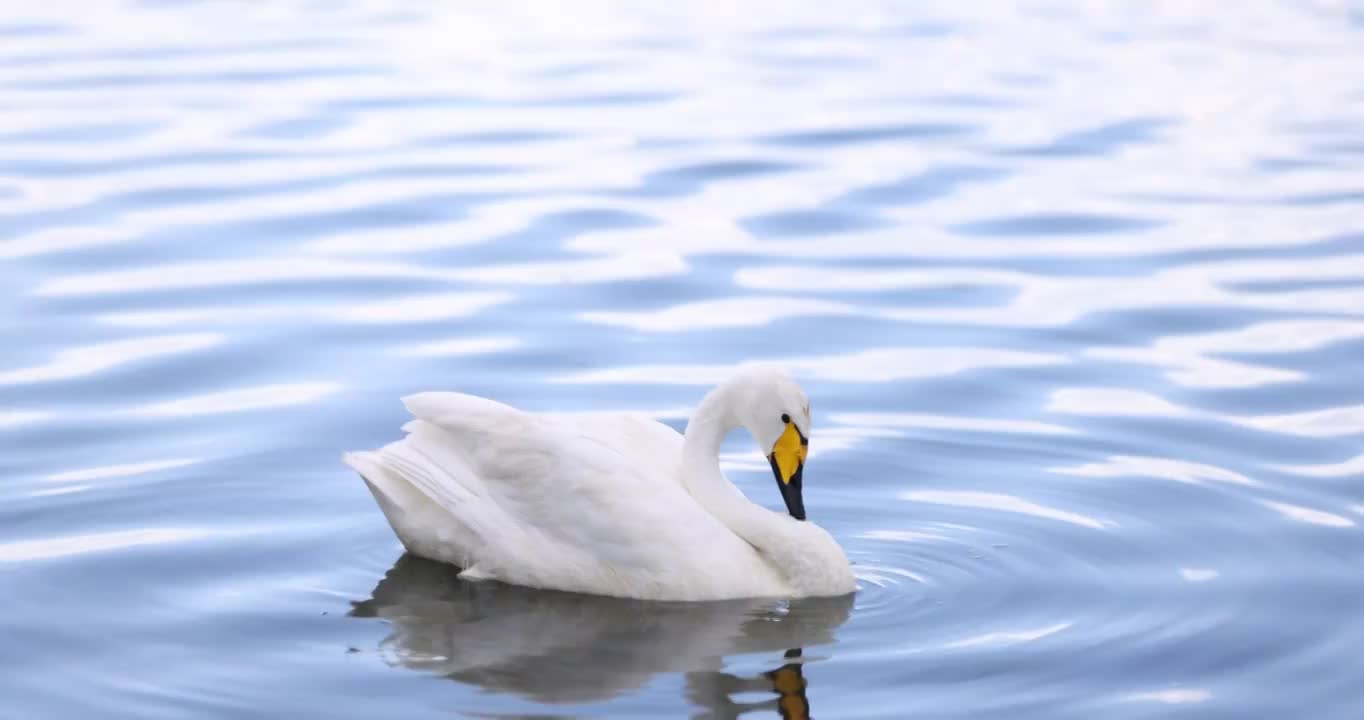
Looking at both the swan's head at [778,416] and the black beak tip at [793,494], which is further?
the black beak tip at [793,494]

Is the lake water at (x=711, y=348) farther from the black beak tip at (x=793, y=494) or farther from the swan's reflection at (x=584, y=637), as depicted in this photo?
the black beak tip at (x=793, y=494)

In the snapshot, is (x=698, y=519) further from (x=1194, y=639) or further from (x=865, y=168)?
(x=865, y=168)

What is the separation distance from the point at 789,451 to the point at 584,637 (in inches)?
46.6

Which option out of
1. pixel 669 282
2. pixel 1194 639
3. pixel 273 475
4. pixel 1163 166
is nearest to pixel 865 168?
pixel 1163 166

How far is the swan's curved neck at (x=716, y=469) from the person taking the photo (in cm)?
903

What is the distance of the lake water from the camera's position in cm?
822

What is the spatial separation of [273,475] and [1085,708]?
14.1ft

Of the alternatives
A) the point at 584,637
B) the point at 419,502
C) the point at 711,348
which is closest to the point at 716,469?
the point at 584,637

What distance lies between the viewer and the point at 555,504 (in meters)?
8.92

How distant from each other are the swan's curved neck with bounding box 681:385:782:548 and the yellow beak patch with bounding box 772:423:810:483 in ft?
0.64

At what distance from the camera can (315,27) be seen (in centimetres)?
2670

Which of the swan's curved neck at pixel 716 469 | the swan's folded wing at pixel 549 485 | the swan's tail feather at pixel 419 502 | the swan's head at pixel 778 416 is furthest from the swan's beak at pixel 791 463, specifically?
the swan's tail feather at pixel 419 502

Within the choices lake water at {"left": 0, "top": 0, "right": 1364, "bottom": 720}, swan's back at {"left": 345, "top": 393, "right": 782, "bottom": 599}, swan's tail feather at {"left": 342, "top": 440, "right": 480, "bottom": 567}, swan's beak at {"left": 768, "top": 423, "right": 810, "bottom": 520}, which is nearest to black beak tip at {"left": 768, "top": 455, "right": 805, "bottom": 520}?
swan's beak at {"left": 768, "top": 423, "right": 810, "bottom": 520}

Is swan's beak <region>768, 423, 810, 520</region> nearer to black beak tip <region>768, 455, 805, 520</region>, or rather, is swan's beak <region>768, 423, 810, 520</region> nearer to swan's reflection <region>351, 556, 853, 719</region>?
black beak tip <region>768, 455, 805, 520</region>
